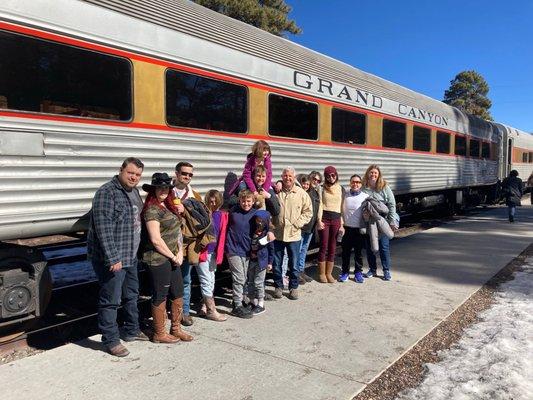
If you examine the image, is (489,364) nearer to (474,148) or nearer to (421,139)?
(421,139)

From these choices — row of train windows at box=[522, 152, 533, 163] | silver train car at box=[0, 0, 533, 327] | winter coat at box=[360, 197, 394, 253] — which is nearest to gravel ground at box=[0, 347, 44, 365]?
silver train car at box=[0, 0, 533, 327]

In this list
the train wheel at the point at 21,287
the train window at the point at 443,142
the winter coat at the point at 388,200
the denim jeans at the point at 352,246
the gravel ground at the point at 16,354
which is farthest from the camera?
the train window at the point at 443,142

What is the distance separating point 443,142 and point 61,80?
10635 mm

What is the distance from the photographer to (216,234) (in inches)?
184

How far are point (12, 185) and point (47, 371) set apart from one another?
54.7 inches

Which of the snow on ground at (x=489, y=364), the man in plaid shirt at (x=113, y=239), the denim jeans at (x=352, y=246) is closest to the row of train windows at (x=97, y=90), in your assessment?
→ the man in plaid shirt at (x=113, y=239)

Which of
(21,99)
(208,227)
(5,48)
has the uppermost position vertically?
(5,48)

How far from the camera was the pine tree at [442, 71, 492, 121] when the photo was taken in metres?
49.8

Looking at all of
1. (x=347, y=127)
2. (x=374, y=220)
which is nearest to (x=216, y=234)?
(x=374, y=220)

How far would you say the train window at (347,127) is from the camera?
25.3ft

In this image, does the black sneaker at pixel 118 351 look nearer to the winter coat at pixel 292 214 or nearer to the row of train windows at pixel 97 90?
the row of train windows at pixel 97 90

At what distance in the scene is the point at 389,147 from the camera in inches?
377

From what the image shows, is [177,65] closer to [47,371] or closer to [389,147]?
[47,371]

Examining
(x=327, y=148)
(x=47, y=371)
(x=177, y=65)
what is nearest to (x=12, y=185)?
(x=47, y=371)
